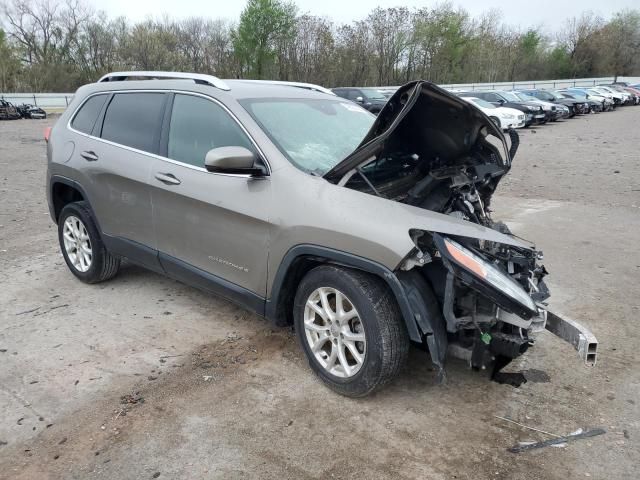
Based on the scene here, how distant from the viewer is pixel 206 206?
3.64 metres

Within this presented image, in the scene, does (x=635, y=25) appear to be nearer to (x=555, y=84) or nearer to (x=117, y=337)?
(x=555, y=84)

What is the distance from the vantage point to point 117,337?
159 inches

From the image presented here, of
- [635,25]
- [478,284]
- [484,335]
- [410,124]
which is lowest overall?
[484,335]

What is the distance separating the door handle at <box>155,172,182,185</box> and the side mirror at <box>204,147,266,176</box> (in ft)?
2.17

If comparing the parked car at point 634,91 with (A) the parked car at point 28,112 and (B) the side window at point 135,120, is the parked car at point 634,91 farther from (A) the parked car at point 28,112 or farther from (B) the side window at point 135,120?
(B) the side window at point 135,120

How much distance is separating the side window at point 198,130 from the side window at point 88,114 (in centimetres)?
118

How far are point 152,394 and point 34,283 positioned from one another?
8.76 feet

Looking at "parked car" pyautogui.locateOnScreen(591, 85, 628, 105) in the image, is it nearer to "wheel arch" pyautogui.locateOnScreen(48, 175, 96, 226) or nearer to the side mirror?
"wheel arch" pyautogui.locateOnScreen(48, 175, 96, 226)

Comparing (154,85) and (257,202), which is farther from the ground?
(154,85)

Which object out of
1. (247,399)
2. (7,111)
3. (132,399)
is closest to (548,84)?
(7,111)

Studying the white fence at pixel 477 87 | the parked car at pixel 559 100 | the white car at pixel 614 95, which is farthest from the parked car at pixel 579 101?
the white fence at pixel 477 87

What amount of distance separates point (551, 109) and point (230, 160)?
26161 millimetres

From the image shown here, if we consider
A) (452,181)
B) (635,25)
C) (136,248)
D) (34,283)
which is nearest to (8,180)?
(34,283)

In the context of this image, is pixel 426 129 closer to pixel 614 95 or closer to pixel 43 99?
pixel 614 95
